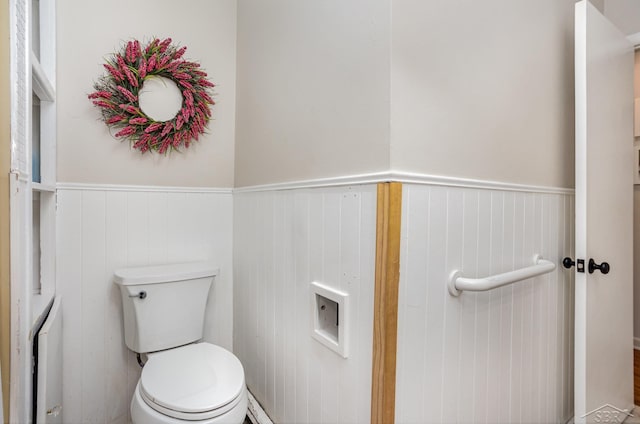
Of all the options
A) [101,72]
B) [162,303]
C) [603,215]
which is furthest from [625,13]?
[162,303]

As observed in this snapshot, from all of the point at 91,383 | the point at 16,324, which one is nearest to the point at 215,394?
the point at 16,324

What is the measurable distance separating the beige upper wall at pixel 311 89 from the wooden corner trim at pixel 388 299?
10 centimetres

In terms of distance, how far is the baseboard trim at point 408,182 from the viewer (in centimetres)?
84

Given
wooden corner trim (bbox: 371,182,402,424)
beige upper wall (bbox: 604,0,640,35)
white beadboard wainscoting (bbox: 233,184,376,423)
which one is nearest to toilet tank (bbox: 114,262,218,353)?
white beadboard wainscoting (bbox: 233,184,376,423)

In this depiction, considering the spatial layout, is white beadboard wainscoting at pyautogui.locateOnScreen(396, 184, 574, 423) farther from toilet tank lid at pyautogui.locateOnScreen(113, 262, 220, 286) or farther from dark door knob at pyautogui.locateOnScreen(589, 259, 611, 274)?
toilet tank lid at pyautogui.locateOnScreen(113, 262, 220, 286)

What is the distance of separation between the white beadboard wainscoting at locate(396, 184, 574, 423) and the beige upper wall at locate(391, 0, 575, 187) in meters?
0.10

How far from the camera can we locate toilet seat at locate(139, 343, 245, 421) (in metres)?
1.01

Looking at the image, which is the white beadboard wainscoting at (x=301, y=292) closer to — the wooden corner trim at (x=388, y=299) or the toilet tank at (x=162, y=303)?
the wooden corner trim at (x=388, y=299)

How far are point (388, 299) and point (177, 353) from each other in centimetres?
96

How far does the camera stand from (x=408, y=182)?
0.85 m

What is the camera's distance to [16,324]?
28.6 inches

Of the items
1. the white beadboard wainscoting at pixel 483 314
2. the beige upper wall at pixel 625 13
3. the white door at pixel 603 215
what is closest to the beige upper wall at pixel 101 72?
the white beadboard wainscoting at pixel 483 314

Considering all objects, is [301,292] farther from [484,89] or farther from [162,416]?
[484,89]

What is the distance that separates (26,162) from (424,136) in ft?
3.52
